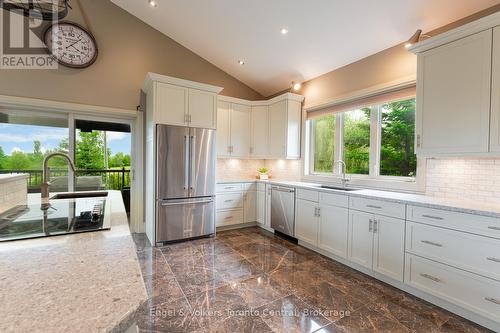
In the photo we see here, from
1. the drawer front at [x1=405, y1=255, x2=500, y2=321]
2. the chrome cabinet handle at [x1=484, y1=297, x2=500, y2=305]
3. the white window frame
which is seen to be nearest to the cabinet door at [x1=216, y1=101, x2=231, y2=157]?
the white window frame

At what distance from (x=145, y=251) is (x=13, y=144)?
7.98 ft

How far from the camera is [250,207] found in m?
4.45

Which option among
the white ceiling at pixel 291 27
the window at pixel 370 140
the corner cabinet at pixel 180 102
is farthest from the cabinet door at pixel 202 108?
the window at pixel 370 140

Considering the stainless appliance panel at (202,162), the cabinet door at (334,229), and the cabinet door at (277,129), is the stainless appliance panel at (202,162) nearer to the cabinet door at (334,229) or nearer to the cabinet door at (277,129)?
the cabinet door at (277,129)

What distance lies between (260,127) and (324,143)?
1.30m

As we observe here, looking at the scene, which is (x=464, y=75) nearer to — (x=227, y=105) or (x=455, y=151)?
(x=455, y=151)

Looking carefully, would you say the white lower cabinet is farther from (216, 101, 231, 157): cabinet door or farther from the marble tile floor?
(216, 101, 231, 157): cabinet door

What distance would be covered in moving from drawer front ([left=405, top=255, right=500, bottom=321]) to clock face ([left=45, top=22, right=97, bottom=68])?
491 centimetres

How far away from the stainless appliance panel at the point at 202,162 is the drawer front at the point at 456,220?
2716mm

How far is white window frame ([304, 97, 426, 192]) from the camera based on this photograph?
109 inches

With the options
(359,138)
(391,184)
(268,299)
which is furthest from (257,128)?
(268,299)

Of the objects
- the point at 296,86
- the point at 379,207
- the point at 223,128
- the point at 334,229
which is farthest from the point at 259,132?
the point at 379,207

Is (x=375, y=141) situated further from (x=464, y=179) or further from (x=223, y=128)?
(x=223, y=128)

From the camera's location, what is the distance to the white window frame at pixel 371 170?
9.07 ft
